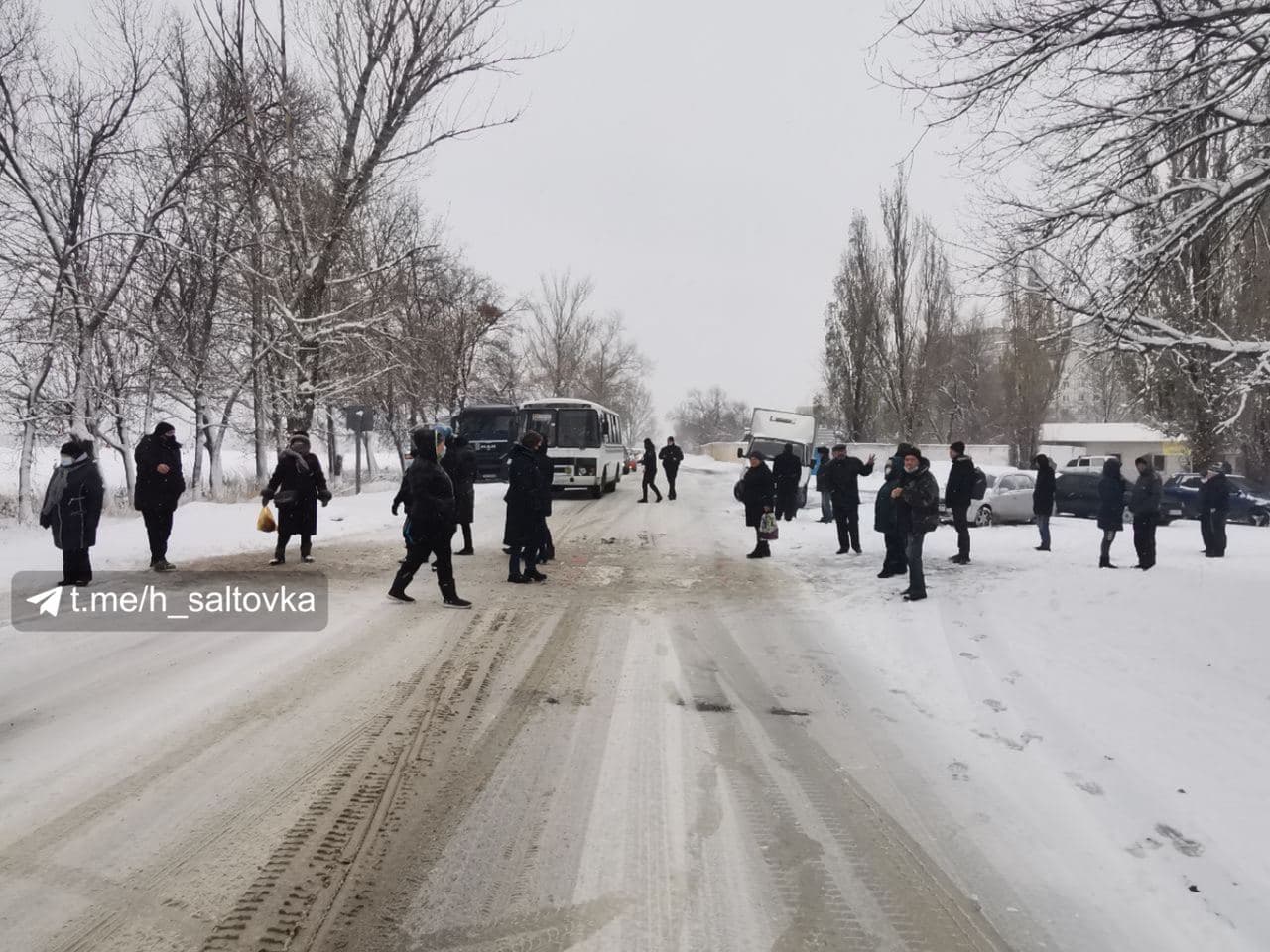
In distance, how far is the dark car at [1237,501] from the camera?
2416cm

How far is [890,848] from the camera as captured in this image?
3566 mm

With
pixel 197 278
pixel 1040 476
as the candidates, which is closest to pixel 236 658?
pixel 1040 476

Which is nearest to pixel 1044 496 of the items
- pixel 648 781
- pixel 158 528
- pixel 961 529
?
pixel 961 529

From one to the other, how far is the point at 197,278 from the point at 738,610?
57.0 ft

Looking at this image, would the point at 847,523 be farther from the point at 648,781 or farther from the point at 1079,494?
the point at 1079,494

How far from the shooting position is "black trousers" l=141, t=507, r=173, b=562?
9.93m

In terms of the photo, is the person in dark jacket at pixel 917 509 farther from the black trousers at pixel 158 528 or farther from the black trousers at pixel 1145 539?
the black trousers at pixel 158 528

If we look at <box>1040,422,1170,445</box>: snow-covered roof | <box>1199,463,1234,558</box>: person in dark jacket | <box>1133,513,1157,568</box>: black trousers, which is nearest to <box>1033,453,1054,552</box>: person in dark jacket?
<box>1133,513,1157,568</box>: black trousers

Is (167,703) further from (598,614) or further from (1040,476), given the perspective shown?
(1040,476)

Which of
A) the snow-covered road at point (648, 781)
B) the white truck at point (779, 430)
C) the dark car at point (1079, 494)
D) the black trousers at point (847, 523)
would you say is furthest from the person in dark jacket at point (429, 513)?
the dark car at point (1079, 494)

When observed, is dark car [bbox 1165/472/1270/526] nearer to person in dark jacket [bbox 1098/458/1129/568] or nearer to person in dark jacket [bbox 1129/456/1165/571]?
person in dark jacket [bbox 1098/458/1129/568]

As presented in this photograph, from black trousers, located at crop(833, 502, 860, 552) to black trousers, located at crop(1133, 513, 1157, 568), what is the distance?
12.6 feet

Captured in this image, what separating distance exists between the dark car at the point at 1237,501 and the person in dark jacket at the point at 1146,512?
1532cm

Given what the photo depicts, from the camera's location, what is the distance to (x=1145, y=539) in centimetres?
1098
